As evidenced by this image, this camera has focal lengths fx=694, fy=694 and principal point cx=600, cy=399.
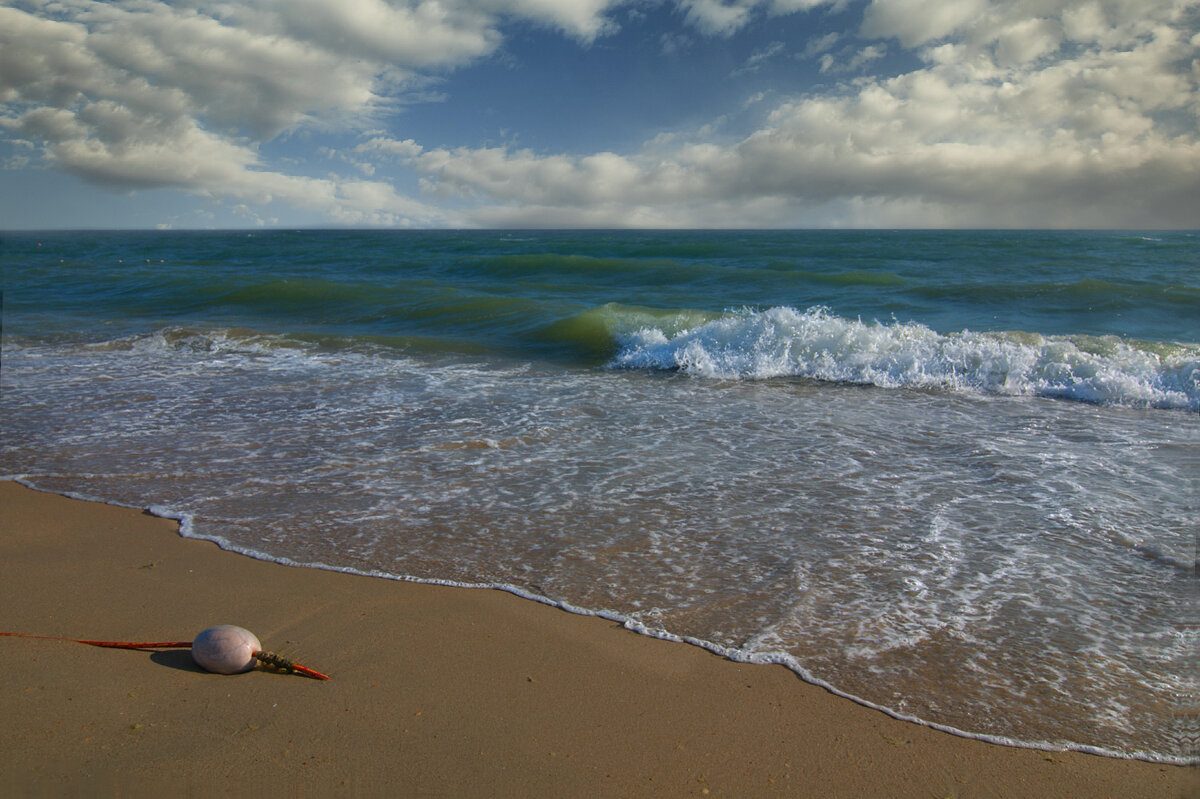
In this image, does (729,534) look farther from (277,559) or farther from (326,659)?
(277,559)

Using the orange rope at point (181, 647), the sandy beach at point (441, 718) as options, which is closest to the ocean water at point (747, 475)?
the sandy beach at point (441, 718)

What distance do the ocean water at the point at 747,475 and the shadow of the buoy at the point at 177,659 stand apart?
3.07 feet

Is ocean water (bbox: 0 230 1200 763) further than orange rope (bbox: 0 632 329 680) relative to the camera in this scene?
Yes

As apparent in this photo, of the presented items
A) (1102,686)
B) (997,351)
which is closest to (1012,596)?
(1102,686)

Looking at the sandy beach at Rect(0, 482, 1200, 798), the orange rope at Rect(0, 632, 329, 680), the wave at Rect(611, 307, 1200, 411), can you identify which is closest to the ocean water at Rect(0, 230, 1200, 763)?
the wave at Rect(611, 307, 1200, 411)

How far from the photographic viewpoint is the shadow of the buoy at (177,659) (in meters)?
2.79

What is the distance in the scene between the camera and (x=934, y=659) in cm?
293

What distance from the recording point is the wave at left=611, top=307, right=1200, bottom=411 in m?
8.20

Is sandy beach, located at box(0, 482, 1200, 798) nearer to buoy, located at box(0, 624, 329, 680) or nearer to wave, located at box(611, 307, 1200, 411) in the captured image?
buoy, located at box(0, 624, 329, 680)

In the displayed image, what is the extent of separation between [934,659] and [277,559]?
3332mm

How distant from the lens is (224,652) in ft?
8.93

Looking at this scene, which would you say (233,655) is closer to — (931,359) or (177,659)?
(177,659)

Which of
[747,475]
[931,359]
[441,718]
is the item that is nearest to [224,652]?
[441,718]

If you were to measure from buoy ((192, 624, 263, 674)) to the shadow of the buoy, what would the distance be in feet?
0.10
